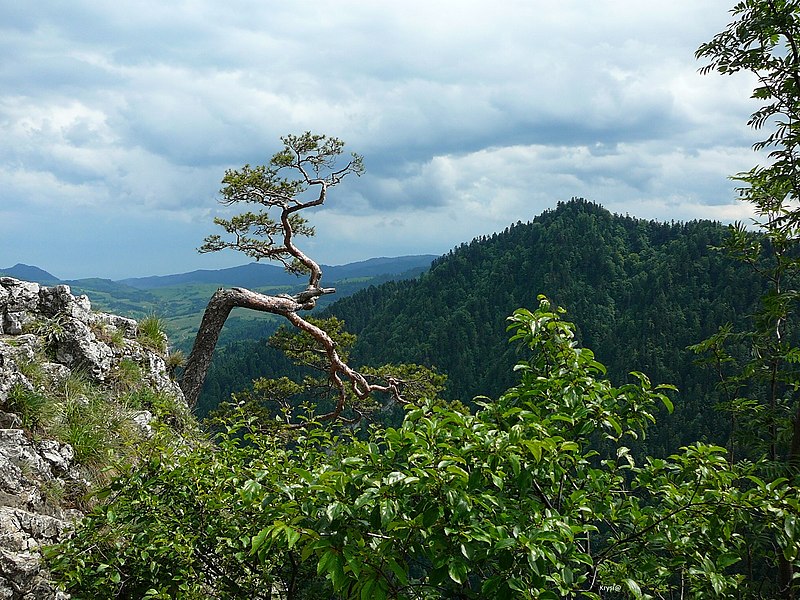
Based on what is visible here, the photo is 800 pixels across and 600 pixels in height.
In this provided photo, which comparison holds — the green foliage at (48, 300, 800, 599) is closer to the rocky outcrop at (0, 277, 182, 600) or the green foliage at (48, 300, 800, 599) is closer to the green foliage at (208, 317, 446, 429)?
the rocky outcrop at (0, 277, 182, 600)

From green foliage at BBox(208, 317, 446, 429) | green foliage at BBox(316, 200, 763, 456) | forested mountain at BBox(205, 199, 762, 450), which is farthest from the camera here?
forested mountain at BBox(205, 199, 762, 450)

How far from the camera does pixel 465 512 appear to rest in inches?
108

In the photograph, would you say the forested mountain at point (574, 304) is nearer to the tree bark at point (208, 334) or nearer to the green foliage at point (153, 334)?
the tree bark at point (208, 334)

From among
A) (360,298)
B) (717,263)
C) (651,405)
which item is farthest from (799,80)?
(360,298)

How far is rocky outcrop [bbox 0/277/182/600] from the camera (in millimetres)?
5102

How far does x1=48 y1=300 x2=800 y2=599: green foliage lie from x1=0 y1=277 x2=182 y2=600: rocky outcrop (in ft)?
2.38

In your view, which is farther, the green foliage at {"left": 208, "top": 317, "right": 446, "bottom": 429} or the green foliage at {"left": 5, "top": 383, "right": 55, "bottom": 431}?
the green foliage at {"left": 208, "top": 317, "right": 446, "bottom": 429}

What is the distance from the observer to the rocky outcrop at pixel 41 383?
510 centimetres

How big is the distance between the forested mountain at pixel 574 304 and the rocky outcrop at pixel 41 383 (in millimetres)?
80316

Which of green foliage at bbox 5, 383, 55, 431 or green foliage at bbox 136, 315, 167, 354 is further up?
green foliage at bbox 136, 315, 167, 354

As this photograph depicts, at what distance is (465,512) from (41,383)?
6958mm

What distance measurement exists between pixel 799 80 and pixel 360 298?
14135cm

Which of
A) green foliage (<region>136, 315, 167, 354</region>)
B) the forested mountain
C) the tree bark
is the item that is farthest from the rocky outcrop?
the forested mountain

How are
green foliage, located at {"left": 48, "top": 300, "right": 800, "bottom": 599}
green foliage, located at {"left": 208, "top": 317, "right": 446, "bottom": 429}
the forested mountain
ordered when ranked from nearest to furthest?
green foliage, located at {"left": 48, "top": 300, "right": 800, "bottom": 599}
green foliage, located at {"left": 208, "top": 317, "right": 446, "bottom": 429}
the forested mountain
